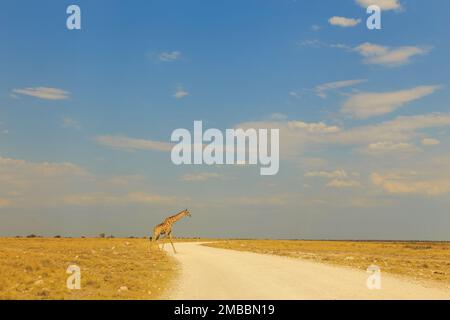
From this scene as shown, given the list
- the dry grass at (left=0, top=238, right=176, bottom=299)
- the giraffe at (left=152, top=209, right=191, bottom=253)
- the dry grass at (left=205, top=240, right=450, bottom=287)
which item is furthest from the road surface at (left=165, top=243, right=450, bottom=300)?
the giraffe at (left=152, top=209, right=191, bottom=253)

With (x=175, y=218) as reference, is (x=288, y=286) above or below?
below

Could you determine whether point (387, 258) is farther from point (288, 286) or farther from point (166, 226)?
point (288, 286)

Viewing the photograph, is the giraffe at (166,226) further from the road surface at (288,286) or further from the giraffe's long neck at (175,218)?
the road surface at (288,286)

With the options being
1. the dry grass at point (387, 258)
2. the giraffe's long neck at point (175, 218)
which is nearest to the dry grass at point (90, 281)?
the dry grass at point (387, 258)

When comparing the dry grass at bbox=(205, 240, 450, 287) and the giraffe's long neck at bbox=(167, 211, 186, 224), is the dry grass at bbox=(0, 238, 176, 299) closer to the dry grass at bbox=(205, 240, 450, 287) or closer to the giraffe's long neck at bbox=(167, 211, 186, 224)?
the dry grass at bbox=(205, 240, 450, 287)

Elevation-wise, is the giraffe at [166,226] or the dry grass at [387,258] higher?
the giraffe at [166,226]

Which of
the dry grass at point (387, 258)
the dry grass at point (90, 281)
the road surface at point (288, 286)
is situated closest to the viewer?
the road surface at point (288, 286)

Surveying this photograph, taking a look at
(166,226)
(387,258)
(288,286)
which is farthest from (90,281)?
(387,258)
